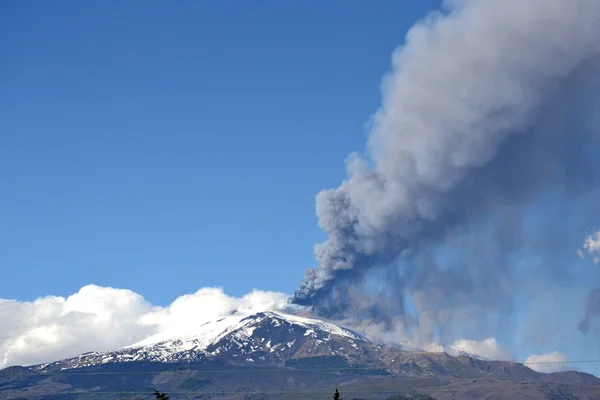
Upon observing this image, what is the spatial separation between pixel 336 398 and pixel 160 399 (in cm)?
2145

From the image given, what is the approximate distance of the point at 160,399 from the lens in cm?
10556

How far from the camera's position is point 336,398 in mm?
107562
